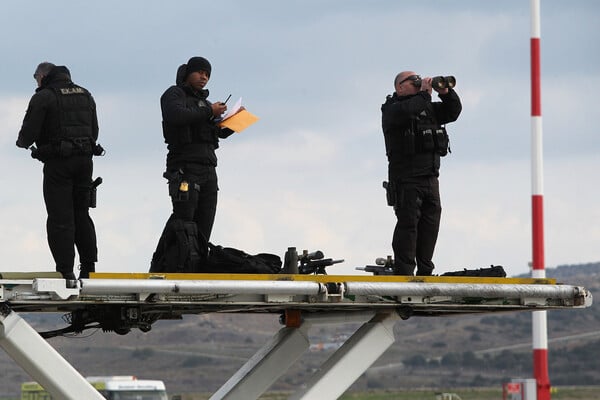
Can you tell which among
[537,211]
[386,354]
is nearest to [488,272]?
[537,211]

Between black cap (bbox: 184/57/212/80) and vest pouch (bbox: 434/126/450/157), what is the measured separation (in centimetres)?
196

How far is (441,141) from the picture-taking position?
11641mm

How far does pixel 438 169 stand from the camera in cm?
1171

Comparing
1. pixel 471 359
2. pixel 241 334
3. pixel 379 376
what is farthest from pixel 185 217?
pixel 241 334

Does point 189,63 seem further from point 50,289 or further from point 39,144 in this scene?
point 50,289

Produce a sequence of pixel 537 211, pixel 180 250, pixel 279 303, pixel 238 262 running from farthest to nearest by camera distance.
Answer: pixel 537 211 → pixel 180 250 → pixel 238 262 → pixel 279 303

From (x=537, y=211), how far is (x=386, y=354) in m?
114

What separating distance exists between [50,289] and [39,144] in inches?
93.2

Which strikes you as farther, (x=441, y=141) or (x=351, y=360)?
(x=441, y=141)

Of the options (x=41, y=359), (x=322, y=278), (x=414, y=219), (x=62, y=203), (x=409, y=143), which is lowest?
(x=41, y=359)

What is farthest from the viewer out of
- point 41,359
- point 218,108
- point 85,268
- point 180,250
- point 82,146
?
point 85,268

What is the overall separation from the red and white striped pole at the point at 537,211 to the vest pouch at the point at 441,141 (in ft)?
36.7

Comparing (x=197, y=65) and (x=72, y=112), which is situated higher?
(x=197, y=65)

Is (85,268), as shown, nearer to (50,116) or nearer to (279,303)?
(50,116)
